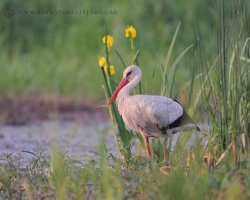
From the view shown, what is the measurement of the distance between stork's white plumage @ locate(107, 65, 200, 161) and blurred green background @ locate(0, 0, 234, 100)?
4.33 metres

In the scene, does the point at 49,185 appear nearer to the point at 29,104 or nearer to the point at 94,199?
the point at 94,199

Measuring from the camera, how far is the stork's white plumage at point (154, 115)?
5.63 m

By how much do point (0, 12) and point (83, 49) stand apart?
1.43 m

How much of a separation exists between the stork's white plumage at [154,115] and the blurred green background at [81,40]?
4.33 meters

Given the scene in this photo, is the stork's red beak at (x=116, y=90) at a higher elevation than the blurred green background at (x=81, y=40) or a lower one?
higher

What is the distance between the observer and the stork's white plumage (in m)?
5.63

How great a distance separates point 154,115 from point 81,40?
18.4ft

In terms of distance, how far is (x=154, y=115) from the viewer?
5680mm

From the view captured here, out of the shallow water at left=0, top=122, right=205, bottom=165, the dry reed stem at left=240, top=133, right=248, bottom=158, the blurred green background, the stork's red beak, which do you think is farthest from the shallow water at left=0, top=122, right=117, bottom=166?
the dry reed stem at left=240, top=133, right=248, bottom=158

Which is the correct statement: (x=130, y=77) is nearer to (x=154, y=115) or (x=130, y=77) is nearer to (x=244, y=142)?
(x=154, y=115)

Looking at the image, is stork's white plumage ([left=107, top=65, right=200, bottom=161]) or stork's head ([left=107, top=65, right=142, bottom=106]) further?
stork's head ([left=107, top=65, right=142, bottom=106])

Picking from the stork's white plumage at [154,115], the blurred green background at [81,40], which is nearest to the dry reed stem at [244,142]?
the stork's white plumage at [154,115]

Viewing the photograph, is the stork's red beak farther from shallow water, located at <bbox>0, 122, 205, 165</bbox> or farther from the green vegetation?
shallow water, located at <bbox>0, 122, 205, 165</bbox>

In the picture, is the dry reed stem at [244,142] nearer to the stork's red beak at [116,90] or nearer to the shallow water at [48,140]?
the stork's red beak at [116,90]
